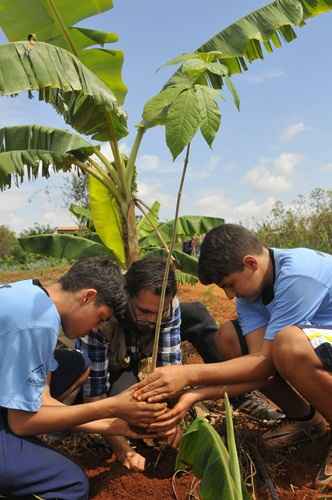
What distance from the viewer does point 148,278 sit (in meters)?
2.29

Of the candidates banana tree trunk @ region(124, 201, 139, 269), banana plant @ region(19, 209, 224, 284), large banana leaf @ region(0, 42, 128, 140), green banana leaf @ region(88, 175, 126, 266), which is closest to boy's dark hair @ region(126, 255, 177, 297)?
large banana leaf @ region(0, 42, 128, 140)

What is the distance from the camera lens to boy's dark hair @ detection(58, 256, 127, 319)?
201 cm

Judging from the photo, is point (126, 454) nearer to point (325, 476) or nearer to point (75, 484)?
point (75, 484)

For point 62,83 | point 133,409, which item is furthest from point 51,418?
point 62,83

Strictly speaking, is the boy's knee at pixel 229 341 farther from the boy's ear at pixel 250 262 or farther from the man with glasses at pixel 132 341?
the boy's ear at pixel 250 262

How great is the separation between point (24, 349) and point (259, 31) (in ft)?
10.7

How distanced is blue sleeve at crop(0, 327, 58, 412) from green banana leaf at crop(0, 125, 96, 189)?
6.30 ft

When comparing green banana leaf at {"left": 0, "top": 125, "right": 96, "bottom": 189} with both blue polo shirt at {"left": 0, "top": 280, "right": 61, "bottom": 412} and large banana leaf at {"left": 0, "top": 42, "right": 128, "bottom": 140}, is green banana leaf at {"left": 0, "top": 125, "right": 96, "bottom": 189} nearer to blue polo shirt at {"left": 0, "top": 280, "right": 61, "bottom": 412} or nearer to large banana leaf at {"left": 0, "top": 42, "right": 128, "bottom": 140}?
large banana leaf at {"left": 0, "top": 42, "right": 128, "bottom": 140}

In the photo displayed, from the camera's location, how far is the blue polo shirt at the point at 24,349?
5.80 feet

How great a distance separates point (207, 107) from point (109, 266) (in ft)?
3.42

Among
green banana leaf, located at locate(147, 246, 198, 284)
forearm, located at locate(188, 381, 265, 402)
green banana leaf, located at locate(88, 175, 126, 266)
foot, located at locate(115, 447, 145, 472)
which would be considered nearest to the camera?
foot, located at locate(115, 447, 145, 472)

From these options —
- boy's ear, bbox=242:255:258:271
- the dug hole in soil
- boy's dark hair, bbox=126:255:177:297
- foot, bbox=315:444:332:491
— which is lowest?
the dug hole in soil

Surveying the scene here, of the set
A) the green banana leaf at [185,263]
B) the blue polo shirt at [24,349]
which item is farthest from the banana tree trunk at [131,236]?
the blue polo shirt at [24,349]

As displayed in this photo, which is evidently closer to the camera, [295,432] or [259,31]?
[295,432]
